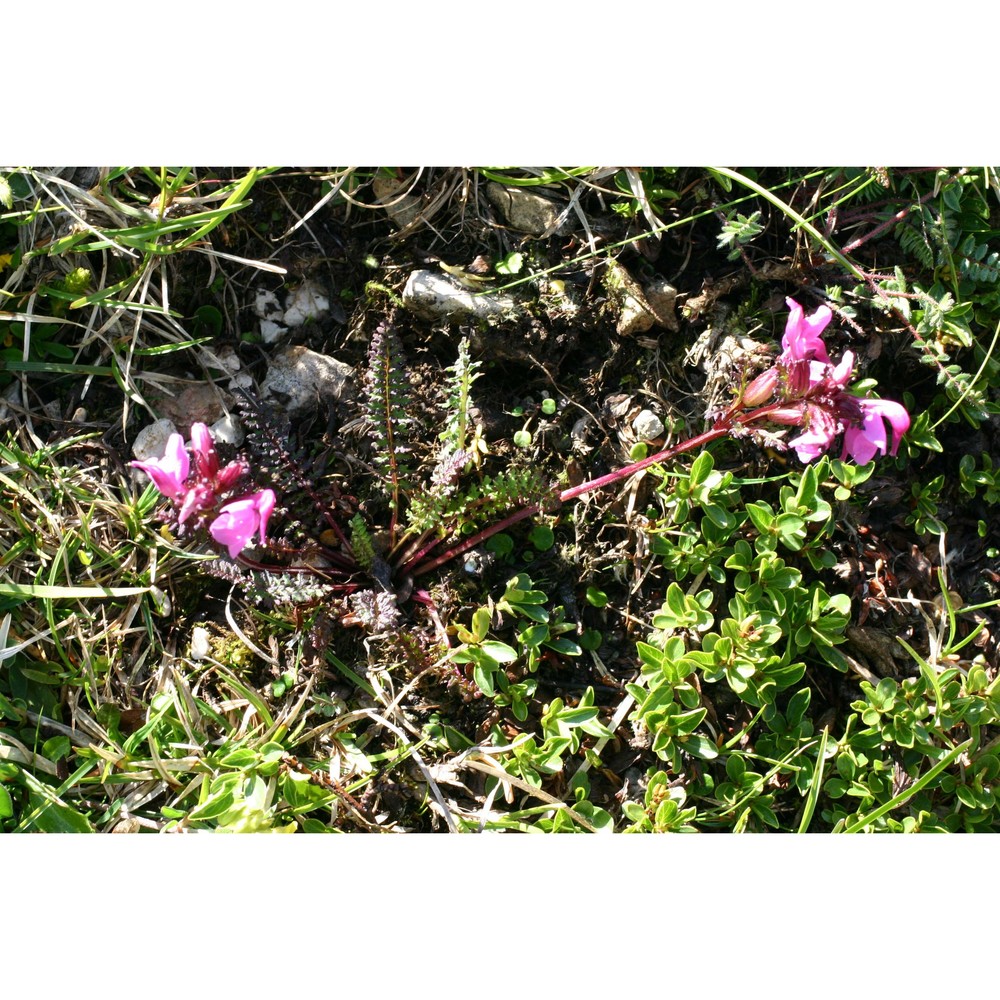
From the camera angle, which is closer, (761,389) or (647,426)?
(761,389)

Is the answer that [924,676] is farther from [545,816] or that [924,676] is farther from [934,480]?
[545,816]

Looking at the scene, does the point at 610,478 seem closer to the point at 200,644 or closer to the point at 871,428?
the point at 871,428

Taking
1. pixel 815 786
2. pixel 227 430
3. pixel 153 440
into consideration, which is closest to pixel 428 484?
pixel 227 430

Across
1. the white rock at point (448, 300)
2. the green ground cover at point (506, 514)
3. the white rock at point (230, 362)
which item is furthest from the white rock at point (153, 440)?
the white rock at point (448, 300)

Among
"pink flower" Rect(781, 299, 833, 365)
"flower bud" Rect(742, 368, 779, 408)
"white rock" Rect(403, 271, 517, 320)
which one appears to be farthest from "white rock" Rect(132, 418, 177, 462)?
"pink flower" Rect(781, 299, 833, 365)

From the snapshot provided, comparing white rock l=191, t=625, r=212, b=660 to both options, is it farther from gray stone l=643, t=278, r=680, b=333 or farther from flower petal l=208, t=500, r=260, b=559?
gray stone l=643, t=278, r=680, b=333

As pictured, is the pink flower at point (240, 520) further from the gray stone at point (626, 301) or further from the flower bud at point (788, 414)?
the flower bud at point (788, 414)
